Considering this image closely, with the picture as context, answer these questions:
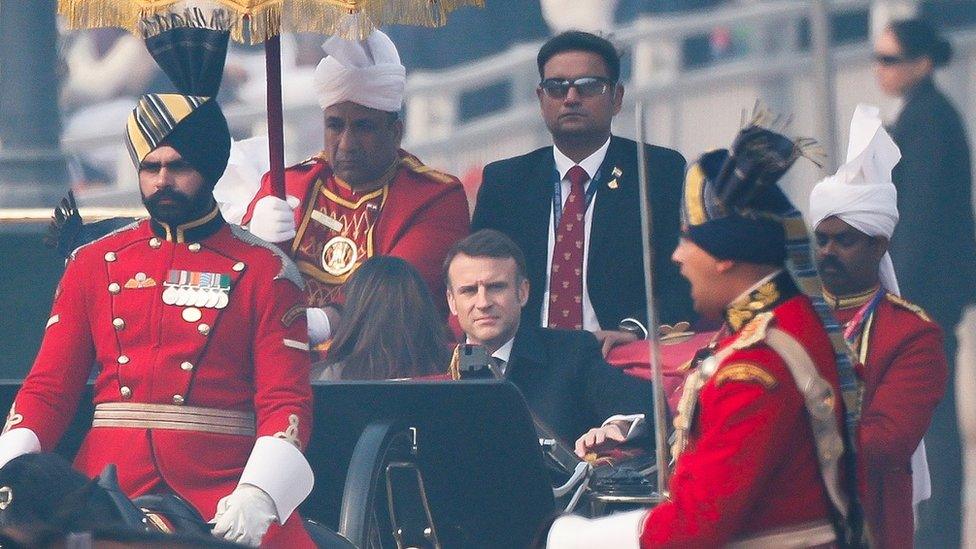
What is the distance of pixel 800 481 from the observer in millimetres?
4996

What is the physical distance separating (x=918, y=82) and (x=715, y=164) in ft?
13.5

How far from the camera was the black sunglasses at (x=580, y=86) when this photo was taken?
25.2ft

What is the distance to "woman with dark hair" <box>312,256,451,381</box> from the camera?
736 centimetres

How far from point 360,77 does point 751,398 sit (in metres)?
3.35

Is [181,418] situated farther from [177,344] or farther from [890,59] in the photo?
[890,59]

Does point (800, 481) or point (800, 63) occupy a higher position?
point (800, 63)

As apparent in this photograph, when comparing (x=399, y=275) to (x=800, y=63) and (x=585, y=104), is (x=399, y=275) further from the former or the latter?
(x=800, y=63)

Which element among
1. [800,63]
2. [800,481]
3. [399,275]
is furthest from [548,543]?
[800,63]

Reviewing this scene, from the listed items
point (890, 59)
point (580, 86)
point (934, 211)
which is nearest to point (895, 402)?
point (580, 86)

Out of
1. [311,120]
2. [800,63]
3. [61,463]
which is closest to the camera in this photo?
[61,463]

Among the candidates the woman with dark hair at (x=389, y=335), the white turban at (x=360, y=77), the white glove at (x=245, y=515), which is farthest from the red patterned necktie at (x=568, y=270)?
the white glove at (x=245, y=515)

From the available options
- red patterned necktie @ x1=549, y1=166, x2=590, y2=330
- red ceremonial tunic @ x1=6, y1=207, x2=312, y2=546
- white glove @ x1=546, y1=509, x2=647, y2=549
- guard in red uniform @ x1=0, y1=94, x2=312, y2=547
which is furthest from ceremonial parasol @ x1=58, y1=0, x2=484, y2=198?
white glove @ x1=546, y1=509, x2=647, y2=549

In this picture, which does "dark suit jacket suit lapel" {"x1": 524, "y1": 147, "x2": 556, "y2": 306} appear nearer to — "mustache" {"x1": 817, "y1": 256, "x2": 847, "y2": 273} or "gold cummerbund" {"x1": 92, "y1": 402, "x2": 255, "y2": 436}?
"mustache" {"x1": 817, "y1": 256, "x2": 847, "y2": 273}

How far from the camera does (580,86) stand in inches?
303
